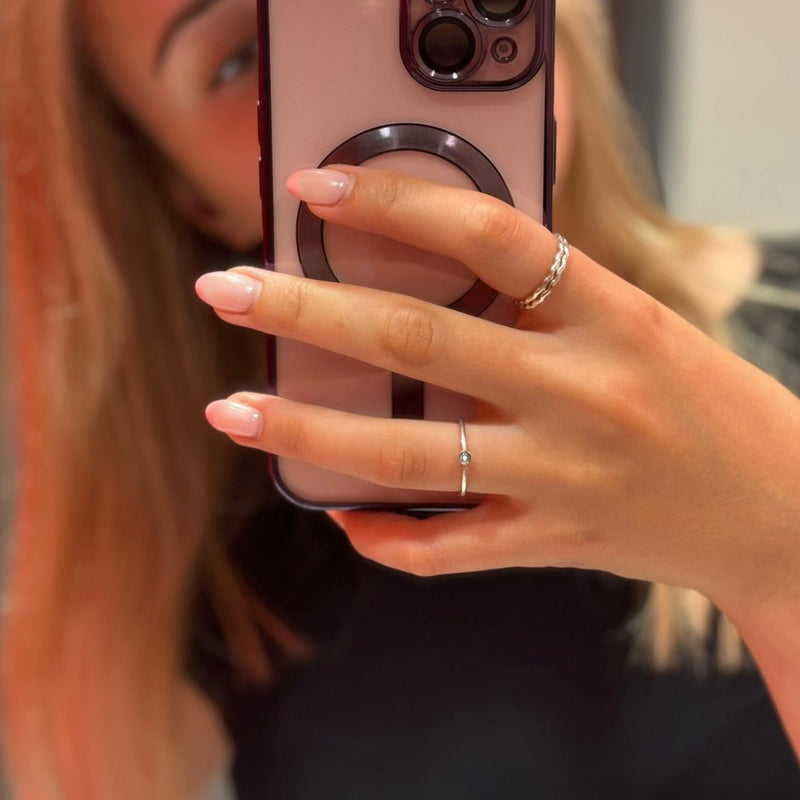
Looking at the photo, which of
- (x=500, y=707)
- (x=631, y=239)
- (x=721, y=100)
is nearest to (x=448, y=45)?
(x=631, y=239)

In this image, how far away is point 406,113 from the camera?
0.36m

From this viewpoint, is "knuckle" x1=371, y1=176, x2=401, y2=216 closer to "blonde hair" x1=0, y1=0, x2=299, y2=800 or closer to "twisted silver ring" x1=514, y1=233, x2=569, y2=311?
"twisted silver ring" x1=514, y1=233, x2=569, y2=311

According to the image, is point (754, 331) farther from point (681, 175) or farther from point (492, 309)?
point (492, 309)

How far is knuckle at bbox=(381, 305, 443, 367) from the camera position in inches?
12.6

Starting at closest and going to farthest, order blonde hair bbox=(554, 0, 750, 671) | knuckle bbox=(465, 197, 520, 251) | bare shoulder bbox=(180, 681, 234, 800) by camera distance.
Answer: knuckle bbox=(465, 197, 520, 251), blonde hair bbox=(554, 0, 750, 671), bare shoulder bbox=(180, 681, 234, 800)

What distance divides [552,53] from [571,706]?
0.51 metres

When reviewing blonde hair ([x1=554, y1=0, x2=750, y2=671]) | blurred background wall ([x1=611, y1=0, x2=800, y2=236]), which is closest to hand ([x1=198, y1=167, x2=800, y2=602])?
blonde hair ([x1=554, y1=0, x2=750, y2=671])

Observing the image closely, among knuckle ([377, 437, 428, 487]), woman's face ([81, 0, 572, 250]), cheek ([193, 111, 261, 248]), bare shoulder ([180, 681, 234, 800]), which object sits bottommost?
bare shoulder ([180, 681, 234, 800])

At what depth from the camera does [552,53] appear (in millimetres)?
361

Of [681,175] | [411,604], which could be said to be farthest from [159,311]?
[681,175]

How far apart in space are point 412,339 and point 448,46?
0.14 meters

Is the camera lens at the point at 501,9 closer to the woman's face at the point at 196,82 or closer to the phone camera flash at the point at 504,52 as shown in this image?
the phone camera flash at the point at 504,52

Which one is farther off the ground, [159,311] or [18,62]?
[18,62]

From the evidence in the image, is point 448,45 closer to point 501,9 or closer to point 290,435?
point 501,9
